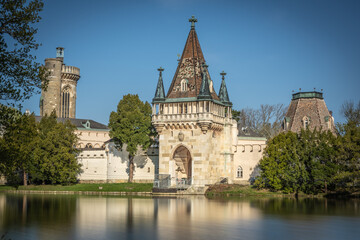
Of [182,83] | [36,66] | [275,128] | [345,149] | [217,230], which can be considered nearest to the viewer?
[36,66]

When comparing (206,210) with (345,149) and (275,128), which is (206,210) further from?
(275,128)

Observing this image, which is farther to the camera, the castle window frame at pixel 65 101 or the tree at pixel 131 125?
the castle window frame at pixel 65 101

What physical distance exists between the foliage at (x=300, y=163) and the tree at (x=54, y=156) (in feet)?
73.1

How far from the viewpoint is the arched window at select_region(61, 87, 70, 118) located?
4024 inches

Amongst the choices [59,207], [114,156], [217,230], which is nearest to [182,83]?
[114,156]

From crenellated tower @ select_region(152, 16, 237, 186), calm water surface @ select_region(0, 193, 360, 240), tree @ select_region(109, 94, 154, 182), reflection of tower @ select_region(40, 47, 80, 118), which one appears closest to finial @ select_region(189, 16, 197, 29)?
crenellated tower @ select_region(152, 16, 237, 186)

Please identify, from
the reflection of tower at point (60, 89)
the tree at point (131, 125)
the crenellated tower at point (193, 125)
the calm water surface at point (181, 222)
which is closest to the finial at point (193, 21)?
the crenellated tower at point (193, 125)

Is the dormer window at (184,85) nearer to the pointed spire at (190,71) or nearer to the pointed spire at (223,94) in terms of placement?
the pointed spire at (190,71)

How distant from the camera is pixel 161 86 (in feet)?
191

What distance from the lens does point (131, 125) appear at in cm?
6053

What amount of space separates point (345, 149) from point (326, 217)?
1804 centimetres

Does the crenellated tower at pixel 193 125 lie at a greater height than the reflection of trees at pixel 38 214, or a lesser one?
greater

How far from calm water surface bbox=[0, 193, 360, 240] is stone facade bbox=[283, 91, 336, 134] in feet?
88.7

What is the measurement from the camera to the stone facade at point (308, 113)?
64.9 metres
